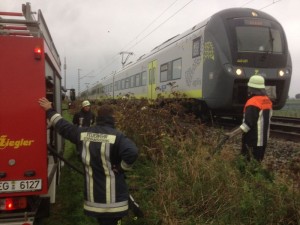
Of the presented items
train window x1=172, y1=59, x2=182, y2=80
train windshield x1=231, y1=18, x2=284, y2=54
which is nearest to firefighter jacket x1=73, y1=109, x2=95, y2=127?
train windshield x1=231, y1=18, x2=284, y2=54

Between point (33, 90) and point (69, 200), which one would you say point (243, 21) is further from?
point (33, 90)

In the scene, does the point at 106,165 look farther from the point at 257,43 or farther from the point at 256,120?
the point at 257,43

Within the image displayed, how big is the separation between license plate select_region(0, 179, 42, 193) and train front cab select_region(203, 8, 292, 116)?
310 inches

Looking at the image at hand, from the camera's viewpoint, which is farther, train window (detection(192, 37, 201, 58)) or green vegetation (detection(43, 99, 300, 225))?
train window (detection(192, 37, 201, 58))

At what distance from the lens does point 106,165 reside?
3.99 metres

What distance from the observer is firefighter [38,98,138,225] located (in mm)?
3971

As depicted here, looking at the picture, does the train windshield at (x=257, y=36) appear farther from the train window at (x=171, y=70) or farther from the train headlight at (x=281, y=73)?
the train window at (x=171, y=70)

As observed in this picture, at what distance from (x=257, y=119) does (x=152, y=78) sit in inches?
490

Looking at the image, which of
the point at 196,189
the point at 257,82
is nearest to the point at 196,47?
the point at 257,82

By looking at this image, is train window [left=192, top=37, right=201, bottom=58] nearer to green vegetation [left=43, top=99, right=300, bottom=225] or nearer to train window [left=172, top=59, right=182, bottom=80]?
train window [left=172, top=59, right=182, bottom=80]

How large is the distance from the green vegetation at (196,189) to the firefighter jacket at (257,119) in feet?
1.43

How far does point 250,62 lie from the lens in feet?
38.4

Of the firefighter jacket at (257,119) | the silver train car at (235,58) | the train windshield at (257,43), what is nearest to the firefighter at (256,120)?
the firefighter jacket at (257,119)

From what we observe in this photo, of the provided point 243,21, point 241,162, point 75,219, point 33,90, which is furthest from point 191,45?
point 33,90
